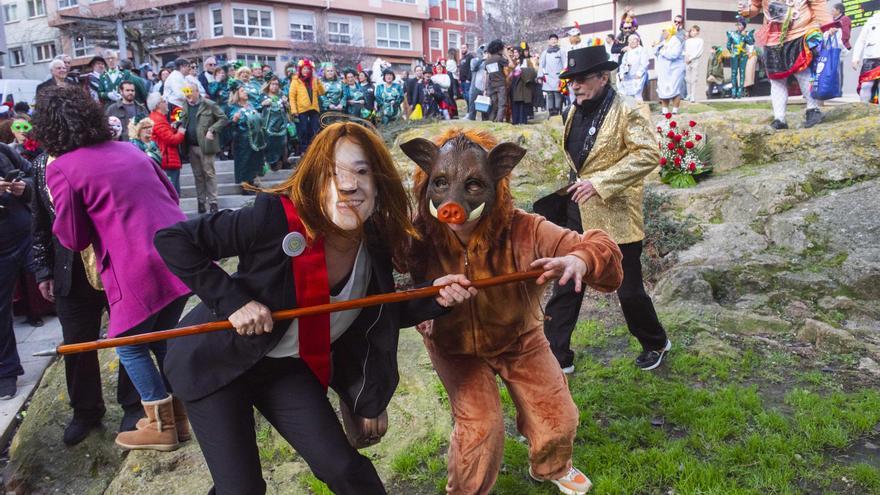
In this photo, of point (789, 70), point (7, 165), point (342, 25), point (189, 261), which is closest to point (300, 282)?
point (189, 261)

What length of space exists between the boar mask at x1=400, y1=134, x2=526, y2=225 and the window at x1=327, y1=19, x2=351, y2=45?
138ft

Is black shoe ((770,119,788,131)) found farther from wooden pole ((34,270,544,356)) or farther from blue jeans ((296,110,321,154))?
wooden pole ((34,270,544,356))

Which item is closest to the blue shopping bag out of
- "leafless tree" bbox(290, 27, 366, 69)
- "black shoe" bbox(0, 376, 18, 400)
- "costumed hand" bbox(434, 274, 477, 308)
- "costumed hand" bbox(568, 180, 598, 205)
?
"costumed hand" bbox(568, 180, 598, 205)

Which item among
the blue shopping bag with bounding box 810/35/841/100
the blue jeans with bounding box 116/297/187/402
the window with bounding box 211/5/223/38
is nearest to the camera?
the blue jeans with bounding box 116/297/187/402

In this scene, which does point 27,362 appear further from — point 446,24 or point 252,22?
point 446,24

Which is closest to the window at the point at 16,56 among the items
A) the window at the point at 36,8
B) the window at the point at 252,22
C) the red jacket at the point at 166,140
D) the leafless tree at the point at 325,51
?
the window at the point at 36,8

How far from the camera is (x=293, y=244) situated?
2.31m

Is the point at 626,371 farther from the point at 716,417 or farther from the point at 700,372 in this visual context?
the point at 716,417

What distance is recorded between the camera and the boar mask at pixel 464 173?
8.39 ft

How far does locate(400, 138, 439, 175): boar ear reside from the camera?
8.77 feet

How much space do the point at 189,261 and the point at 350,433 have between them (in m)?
1.04

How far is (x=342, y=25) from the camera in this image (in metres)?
43.9

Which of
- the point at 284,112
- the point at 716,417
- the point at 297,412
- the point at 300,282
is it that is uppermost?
the point at 284,112

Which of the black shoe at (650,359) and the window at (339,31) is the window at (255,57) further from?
the black shoe at (650,359)
